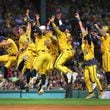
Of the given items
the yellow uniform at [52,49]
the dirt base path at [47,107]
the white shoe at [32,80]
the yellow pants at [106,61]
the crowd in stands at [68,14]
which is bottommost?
the dirt base path at [47,107]

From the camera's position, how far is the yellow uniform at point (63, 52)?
16375 millimetres

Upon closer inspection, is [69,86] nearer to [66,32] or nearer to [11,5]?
[66,32]

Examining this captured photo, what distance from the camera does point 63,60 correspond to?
1642 cm

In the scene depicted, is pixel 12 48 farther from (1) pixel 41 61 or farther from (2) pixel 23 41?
(1) pixel 41 61

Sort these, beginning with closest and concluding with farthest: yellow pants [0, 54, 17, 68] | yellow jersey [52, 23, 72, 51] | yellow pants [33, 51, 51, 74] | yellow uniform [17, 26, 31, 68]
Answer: yellow jersey [52, 23, 72, 51]
yellow pants [33, 51, 51, 74]
yellow pants [0, 54, 17, 68]
yellow uniform [17, 26, 31, 68]

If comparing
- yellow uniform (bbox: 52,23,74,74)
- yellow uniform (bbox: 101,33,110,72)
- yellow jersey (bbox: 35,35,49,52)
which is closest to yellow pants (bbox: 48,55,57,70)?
yellow jersey (bbox: 35,35,49,52)

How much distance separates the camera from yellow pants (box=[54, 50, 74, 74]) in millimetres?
16353

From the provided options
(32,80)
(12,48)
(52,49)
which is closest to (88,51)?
(52,49)

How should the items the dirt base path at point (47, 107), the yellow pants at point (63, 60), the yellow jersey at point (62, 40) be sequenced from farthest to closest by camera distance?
the yellow jersey at point (62, 40) → the yellow pants at point (63, 60) → the dirt base path at point (47, 107)

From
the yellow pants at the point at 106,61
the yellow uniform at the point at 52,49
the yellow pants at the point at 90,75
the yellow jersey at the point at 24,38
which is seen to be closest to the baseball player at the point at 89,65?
the yellow pants at the point at 90,75

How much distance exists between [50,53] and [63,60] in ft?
2.91

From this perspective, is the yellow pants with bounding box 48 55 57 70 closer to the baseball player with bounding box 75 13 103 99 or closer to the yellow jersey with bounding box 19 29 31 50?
the yellow jersey with bounding box 19 29 31 50

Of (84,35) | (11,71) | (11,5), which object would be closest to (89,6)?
(11,5)

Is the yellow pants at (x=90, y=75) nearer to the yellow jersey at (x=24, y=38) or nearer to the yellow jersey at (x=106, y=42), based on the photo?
the yellow jersey at (x=106, y=42)
